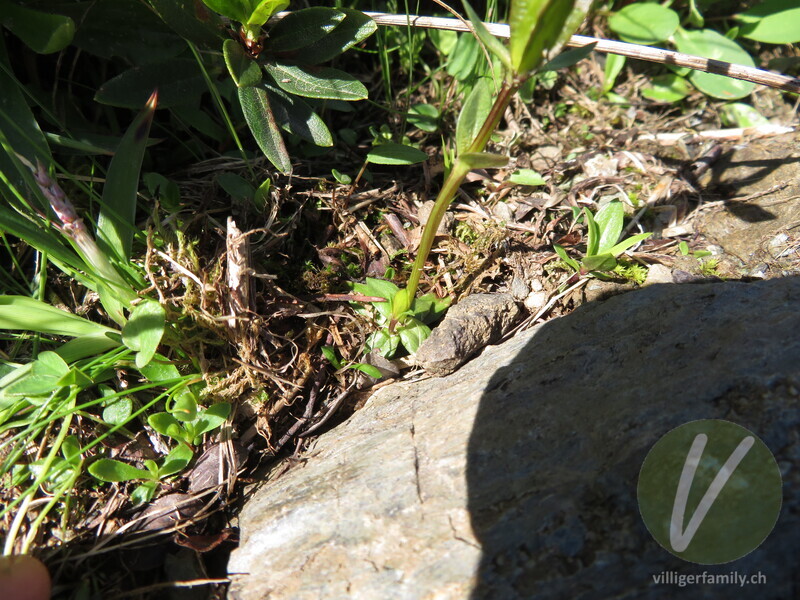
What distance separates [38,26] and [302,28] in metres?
0.86

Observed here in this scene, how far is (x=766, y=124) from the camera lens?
263cm

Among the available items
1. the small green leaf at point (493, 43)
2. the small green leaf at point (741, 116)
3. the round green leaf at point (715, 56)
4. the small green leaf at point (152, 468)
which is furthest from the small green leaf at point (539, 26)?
the small green leaf at point (741, 116)

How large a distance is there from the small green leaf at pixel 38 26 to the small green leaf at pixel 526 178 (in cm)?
171

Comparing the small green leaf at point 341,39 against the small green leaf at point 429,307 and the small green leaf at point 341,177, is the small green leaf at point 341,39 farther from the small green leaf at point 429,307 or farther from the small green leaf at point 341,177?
the small green leaf at point 429,307

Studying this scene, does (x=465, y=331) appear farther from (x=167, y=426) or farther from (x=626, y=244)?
(x=167, y=426)

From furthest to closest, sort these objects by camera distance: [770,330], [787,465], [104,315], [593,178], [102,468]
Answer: [593,178], [104,315], [102,468], [770,330], [787,465]

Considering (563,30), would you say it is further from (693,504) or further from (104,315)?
(104,315)

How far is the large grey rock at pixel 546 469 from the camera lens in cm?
117

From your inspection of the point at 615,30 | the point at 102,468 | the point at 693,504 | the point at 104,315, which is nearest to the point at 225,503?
the point at 102,468

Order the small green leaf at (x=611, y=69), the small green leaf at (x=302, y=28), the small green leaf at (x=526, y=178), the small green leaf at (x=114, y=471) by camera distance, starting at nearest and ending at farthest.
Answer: the small green leaf at (x=114, y=471) < the small green leaf at (x=302, y=28) < the small green leaf at (x=526, y=178) < the small green leaf at (x=611, y=69)

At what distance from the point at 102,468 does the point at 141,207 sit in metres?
0.97

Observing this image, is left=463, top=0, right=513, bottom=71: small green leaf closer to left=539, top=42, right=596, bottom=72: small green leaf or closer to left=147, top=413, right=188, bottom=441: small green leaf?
left=539, top=42, right=596, bottom=72: small green leaf

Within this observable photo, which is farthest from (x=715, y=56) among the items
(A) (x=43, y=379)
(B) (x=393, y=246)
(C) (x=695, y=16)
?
(A) (x=43, y=379)

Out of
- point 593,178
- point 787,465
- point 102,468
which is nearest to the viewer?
point 787,465
